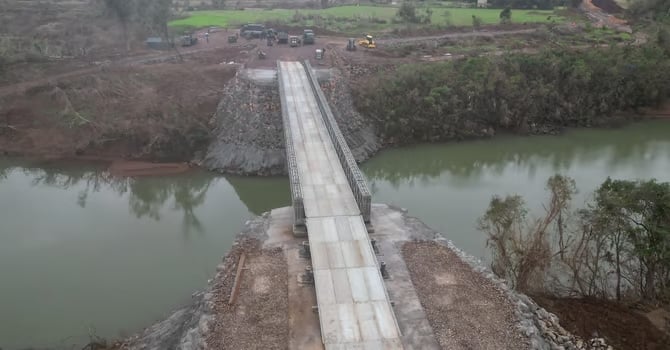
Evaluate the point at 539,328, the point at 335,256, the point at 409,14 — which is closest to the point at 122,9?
the point at 409,14

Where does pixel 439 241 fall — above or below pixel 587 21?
below

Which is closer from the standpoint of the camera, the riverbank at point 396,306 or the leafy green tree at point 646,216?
the riverbank at point 396,306

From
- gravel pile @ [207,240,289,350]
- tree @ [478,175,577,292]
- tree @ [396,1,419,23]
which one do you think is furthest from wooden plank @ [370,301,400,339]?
tree @ [396,1,419,23]

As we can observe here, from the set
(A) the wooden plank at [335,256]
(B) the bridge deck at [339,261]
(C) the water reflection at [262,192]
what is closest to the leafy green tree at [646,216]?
(B) the bridge deck at [339,261]

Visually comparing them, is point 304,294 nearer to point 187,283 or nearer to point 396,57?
point 187,283

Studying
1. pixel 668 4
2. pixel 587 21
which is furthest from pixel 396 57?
pixel 668 4

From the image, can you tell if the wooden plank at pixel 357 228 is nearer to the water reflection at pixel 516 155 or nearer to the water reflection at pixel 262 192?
the water reflection at pixel 262 192

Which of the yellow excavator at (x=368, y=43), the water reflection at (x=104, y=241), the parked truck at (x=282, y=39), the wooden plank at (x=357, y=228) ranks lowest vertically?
the water reflection at (x=104, y=241)
